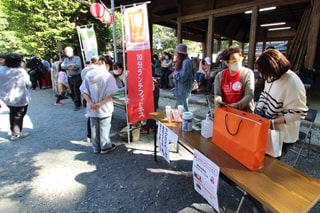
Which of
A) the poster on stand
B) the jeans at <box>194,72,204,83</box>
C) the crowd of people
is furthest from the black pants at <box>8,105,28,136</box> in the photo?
the jeans at <box>194,72,204,83</box>

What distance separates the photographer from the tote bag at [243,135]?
121 centimetres

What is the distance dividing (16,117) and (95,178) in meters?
2.26

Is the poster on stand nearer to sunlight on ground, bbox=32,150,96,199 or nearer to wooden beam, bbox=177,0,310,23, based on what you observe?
sunlight on ground, bbox=32,150,96,199

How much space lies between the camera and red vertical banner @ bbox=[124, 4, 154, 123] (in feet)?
9.48

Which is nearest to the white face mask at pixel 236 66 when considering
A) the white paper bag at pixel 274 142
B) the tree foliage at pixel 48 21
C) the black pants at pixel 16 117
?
the white paper bag at pixel 274 142

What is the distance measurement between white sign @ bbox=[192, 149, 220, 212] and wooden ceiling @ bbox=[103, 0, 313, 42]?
523 centimetres

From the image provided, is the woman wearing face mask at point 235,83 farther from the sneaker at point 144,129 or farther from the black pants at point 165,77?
the black pants at point 165,77

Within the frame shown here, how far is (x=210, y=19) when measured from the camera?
247 inches

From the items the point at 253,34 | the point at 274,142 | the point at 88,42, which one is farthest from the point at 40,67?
the point at 274,142

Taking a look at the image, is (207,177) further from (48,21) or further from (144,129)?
(48,21)

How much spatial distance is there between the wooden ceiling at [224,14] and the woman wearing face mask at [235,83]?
417 cm

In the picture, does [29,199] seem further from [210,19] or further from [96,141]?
[210,19]

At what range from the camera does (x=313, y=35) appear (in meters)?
4.65

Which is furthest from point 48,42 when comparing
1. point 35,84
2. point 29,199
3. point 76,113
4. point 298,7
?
point 298,7
